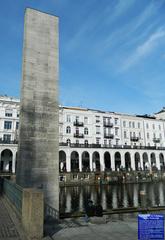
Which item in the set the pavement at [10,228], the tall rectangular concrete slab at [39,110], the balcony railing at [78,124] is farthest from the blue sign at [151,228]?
the balcony railing at [78,124]

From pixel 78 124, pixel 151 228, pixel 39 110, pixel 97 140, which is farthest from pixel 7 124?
pixel 151 228

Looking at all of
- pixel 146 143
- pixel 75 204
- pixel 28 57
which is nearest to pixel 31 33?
pixel 28 57

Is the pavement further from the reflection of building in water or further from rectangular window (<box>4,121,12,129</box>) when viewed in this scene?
rectangular window (<box>4,121,12,129</box>)

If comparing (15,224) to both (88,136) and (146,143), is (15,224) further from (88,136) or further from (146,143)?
(146,143)

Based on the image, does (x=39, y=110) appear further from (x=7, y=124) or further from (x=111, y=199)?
(x=7, y=124)

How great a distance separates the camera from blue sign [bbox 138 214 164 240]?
5.13 m

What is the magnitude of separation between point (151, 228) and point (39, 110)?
11.7 meters

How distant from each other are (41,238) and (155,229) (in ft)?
14.8

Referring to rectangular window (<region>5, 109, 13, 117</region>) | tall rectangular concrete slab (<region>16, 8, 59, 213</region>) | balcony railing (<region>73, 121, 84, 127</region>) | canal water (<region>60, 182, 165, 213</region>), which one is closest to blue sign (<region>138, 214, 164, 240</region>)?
tall rectangular concrete slab (<region>16, 8, 59, 213</region>)

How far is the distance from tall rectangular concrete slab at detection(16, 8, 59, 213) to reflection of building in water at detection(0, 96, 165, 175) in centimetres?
3802

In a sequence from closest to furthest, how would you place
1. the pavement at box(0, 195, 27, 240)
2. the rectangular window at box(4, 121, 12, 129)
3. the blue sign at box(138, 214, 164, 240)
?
1. the blue sign at box(138, 214, 164, 240)
2. the pavement at box(0, 195, 27, 240)
3. the rectangular window at box(4, 121, 12, 129)

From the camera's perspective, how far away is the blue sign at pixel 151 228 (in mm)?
5133

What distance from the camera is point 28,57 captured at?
51.8 feet

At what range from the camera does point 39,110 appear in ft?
50.7
